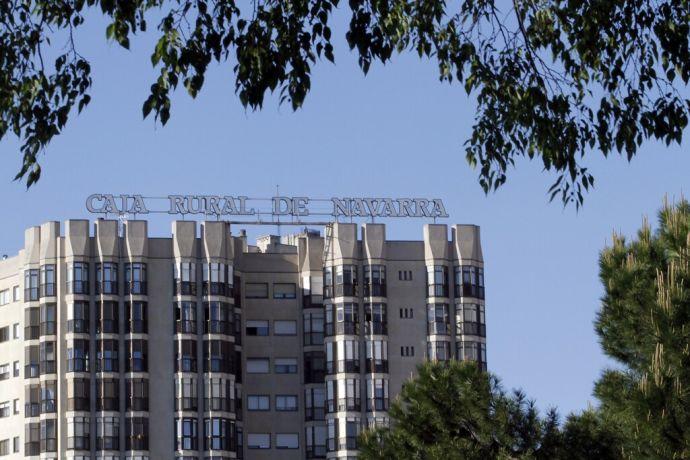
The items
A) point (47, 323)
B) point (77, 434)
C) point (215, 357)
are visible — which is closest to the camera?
point (77, 434)

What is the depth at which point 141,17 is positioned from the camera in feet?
74.5

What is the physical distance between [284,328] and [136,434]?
17.8 m

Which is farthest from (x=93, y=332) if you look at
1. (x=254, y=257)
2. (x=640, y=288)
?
(x=640, y=288)

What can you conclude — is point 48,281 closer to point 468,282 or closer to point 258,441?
point 258,441

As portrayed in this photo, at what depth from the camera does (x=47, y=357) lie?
140750mm

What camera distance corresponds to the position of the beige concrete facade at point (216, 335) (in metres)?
140

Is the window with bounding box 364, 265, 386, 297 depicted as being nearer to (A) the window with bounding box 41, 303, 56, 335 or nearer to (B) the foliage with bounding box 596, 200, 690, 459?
(A) the window with bounding box 41, 303, 56, 335

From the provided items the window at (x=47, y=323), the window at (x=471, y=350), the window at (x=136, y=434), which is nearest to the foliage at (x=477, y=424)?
the window at (x=136, y=434)

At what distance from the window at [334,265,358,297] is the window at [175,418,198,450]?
16949mm

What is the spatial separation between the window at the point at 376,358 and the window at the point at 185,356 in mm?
14523

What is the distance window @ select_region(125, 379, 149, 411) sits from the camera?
458 ft

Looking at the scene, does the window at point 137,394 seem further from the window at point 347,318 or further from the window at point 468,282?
the window at point 468,282

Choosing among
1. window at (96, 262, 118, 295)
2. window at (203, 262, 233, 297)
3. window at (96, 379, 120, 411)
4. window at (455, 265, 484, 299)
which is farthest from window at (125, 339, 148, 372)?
window at (455, 265, 484, 299)

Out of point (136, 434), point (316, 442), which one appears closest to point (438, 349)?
point (316, 442)
